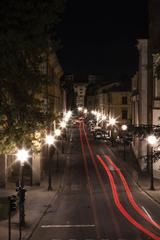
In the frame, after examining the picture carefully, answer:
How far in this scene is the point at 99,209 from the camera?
97.7ft

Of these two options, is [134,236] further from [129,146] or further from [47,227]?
[129,146]

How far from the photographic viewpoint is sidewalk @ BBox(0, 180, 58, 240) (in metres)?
23.4

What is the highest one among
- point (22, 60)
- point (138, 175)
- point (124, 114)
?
point (22, 60)

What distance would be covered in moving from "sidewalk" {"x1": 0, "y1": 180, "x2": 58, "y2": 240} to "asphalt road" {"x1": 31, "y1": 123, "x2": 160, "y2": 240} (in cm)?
36

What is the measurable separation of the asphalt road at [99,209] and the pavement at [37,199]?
0.39m

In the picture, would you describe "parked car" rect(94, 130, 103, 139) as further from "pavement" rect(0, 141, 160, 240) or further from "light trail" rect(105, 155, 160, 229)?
"light trail" rect(105, 155, 160, 229)

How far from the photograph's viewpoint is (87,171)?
4978 centimetres

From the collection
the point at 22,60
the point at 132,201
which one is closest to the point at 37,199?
the point at 132,201

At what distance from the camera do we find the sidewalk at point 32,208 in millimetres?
23441

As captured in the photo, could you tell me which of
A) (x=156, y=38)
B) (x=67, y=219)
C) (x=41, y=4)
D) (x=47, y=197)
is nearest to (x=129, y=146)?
(x=156, y=38)

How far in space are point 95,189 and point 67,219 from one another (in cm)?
1173

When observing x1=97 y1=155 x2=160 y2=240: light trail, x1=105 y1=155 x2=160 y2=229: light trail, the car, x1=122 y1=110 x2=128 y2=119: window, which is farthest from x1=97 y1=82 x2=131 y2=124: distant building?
x1=97 y1=155 x2=160 y2=240: light trail

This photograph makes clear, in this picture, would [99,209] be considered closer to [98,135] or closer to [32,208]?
[32,208]

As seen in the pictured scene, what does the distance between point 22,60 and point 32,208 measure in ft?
34.0
